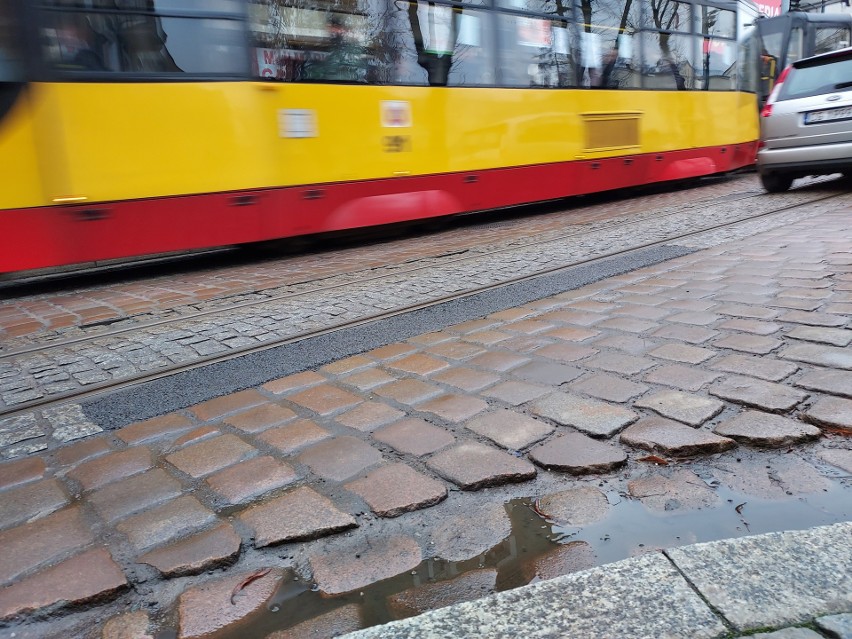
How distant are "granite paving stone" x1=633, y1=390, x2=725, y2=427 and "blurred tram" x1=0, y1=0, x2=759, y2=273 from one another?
4.62 m

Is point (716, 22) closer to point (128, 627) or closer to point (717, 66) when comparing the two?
point (717, 66)

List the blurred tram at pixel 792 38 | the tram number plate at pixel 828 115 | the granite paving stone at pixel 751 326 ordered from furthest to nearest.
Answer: the blurred tram at pixel 792 38 < the tram number plate at pixel 828 115 < the granite paving stone at pixel 751 326

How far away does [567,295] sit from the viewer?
4.53m

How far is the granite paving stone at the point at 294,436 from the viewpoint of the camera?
98.4 inches

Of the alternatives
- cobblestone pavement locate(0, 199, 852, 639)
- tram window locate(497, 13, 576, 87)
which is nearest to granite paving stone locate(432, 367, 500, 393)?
cobblestone pavement locate(0, 199, 852, 639)

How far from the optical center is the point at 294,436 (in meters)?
2.58

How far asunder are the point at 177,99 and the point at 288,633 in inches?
212

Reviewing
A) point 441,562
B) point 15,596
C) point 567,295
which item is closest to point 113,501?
point 15,596

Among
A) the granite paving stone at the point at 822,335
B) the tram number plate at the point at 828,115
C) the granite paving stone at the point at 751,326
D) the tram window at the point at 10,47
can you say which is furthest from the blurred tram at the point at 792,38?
the tram window at the point at 10,47

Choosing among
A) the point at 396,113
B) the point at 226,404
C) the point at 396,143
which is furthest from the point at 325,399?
the point at 396,113

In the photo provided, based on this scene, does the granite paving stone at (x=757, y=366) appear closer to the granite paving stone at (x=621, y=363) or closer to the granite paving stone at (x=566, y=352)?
the granite paving stone at (x=621, y=363)

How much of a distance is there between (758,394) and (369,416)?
60.5 inches

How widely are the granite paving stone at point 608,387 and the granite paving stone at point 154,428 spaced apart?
5.44 feet

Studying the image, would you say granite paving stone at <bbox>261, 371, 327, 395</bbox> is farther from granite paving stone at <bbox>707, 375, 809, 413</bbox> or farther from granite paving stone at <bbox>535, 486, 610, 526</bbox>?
granite paving stone at <bbox>707, 375, 809, 413</bbox>
